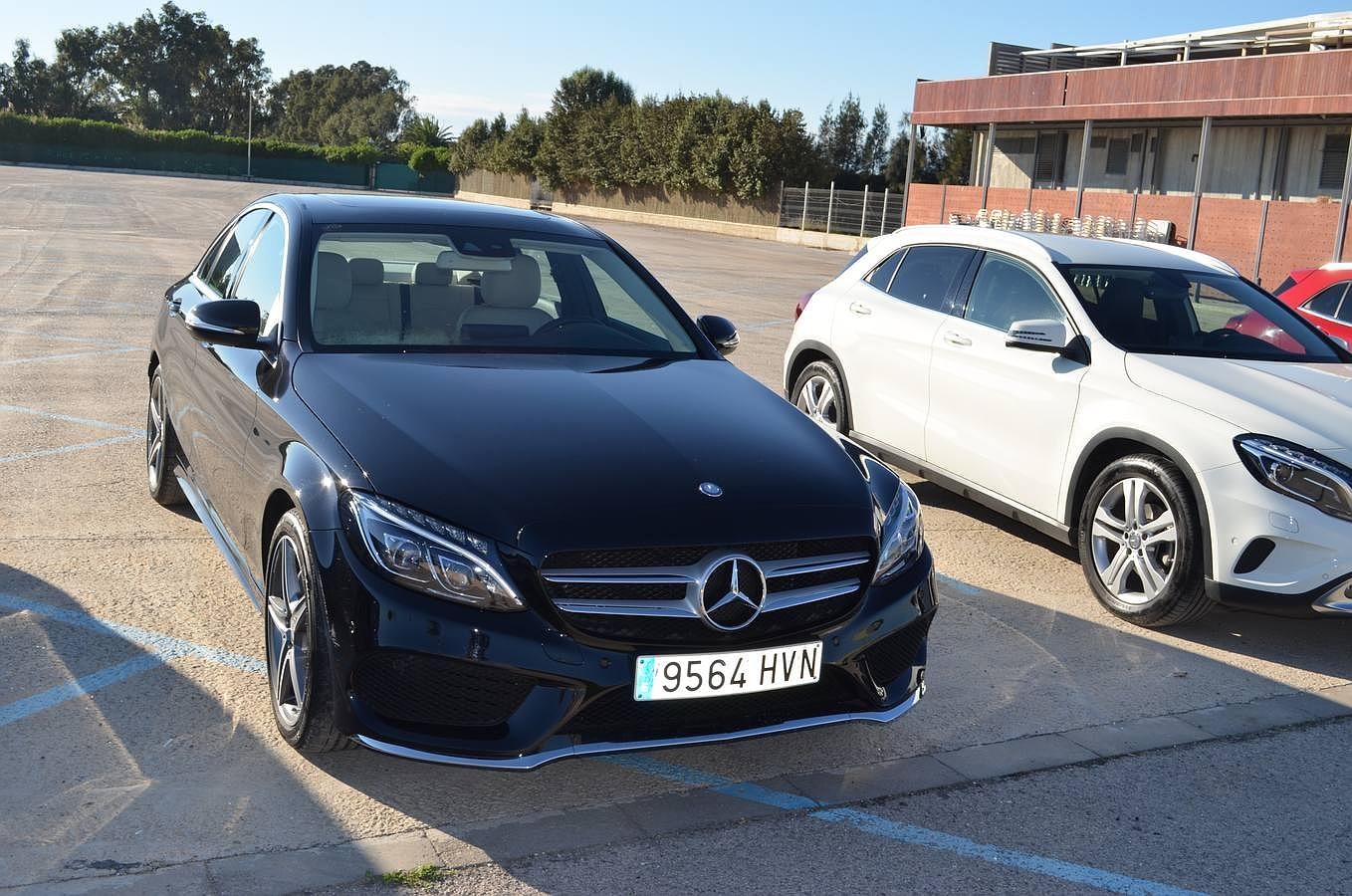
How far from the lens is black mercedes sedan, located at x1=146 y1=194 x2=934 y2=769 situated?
3.33 metres

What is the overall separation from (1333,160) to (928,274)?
93.1 feet

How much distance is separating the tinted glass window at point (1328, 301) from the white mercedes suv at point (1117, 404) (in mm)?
2839

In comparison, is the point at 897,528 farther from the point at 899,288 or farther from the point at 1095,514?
the point at 899,288

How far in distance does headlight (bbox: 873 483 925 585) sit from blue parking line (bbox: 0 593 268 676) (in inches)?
83.8

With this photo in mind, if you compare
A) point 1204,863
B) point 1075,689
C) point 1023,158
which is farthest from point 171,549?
point 1023,158

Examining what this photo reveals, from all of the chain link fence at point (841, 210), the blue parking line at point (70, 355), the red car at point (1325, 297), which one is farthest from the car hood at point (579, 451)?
the chain link fence at point (841, 210)

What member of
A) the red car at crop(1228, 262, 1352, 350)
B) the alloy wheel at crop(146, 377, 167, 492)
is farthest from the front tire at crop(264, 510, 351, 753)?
the red car at crop(1228, 262, 1352, 350)

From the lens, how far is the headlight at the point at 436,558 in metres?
3.32

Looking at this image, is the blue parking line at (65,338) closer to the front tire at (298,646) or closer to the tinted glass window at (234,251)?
the tinted glass window at (234,251)

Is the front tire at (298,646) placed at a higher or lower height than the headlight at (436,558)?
lower

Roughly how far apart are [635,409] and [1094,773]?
1824 millimetres

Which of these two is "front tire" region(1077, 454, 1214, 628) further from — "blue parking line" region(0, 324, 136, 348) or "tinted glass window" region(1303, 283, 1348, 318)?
"blue parking line" region(0, 324, 136, 348)

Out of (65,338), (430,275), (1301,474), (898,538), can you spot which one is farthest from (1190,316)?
(65,338)

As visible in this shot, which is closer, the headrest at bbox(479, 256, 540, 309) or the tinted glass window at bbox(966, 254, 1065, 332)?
the headrest at bbox(479, 256, 540, 309)
